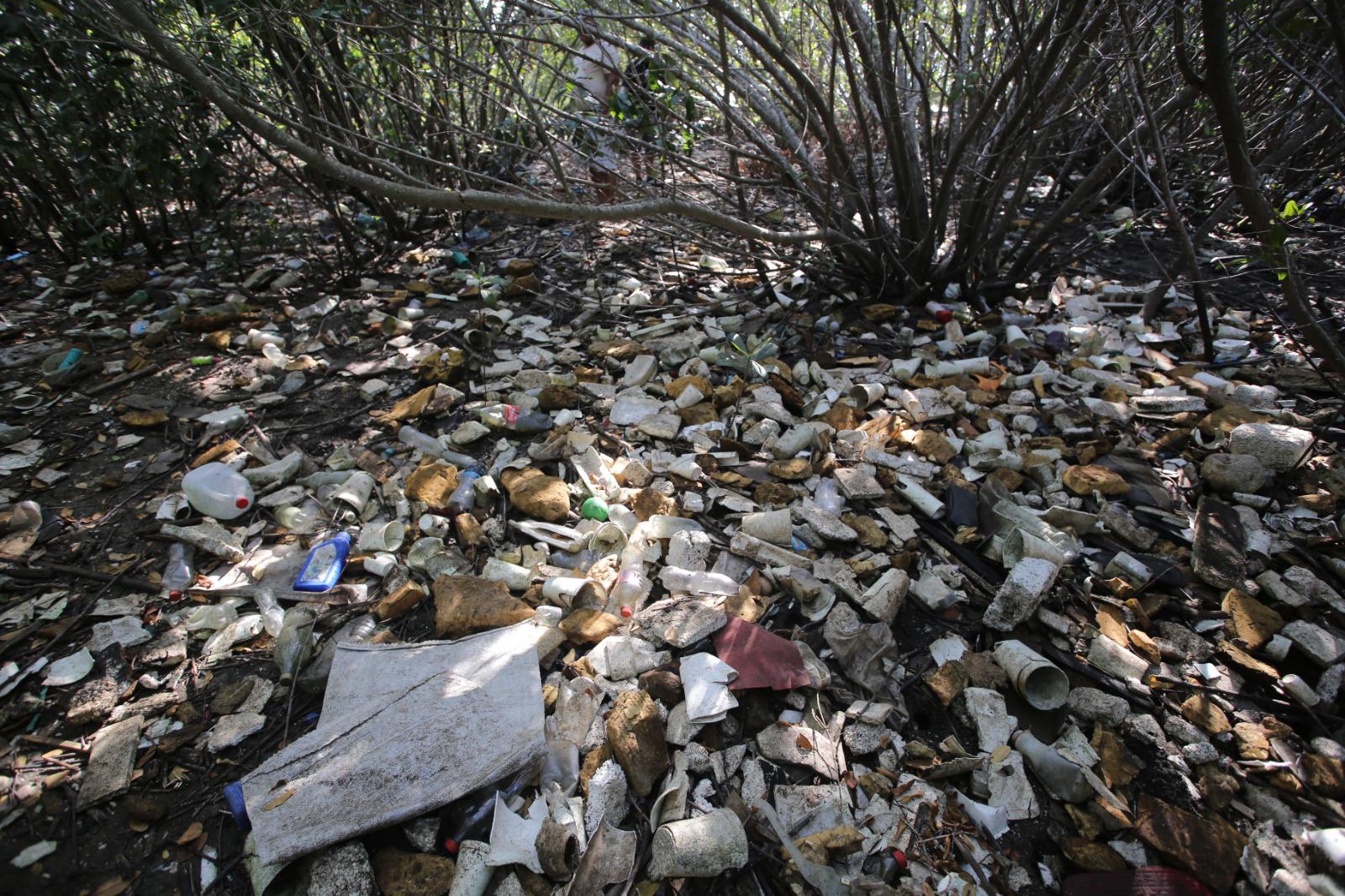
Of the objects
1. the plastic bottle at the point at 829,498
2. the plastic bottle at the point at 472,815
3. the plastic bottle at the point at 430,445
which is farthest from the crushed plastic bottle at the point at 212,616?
the plastic bottle at the point at 829,498

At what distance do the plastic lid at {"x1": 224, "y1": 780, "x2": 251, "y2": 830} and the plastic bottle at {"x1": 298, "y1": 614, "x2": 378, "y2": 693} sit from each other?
0.29 meters

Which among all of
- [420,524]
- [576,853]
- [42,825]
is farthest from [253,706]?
[576,853]

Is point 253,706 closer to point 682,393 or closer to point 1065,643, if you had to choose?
point 682,393

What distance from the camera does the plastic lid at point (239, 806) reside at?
1469mm

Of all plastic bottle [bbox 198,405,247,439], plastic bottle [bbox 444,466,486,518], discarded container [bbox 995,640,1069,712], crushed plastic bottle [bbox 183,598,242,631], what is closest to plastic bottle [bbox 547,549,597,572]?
plastic bottle [bbox 444,466,486,518]

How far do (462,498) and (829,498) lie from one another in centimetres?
129

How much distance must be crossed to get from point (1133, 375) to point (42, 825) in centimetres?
395

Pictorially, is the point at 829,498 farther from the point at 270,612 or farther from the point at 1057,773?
the point at 270,612

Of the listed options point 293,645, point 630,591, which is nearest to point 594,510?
point 630,591

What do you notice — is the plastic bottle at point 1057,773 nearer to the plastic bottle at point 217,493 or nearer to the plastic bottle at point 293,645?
the plastic bottle at point 293,645

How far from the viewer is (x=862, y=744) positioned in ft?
5.29

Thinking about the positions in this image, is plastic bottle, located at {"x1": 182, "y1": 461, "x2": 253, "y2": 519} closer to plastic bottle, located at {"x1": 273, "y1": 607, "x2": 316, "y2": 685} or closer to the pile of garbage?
the pile of garbage

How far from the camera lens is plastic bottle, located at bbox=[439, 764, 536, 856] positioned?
1438 mm

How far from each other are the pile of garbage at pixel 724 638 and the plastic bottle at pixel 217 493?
0.01 meters
